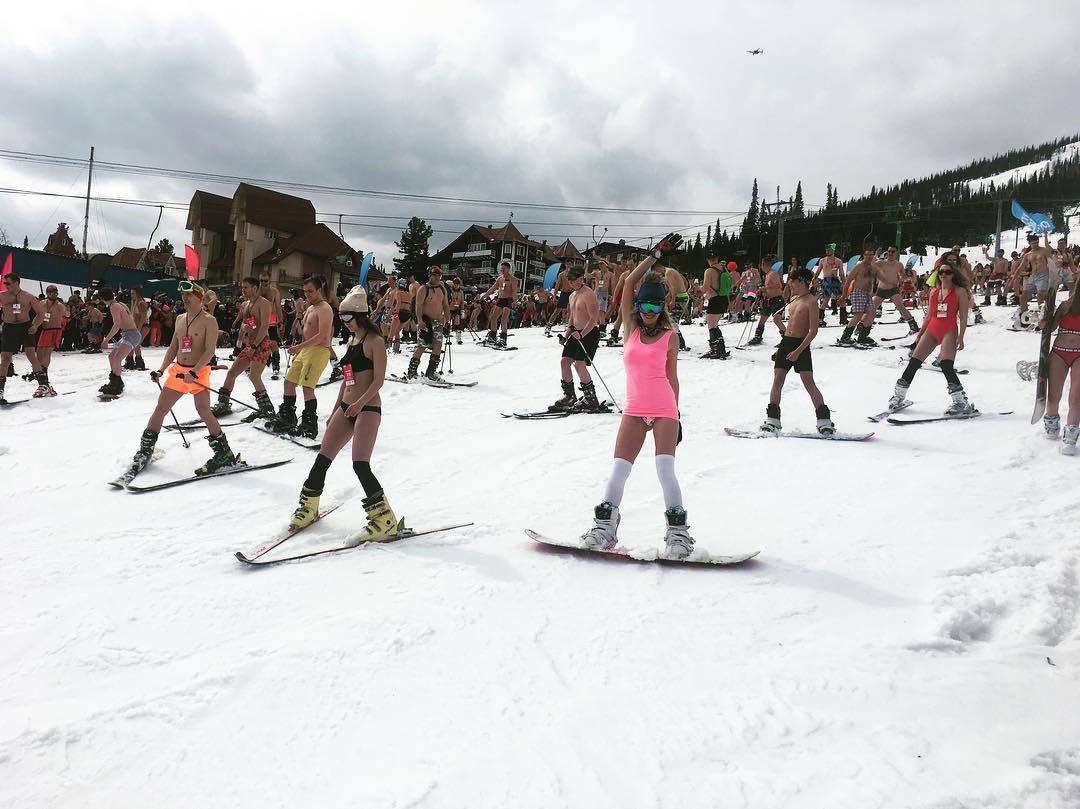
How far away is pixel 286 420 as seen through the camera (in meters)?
8.99

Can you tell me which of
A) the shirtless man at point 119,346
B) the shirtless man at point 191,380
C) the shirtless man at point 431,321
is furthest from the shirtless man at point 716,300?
the shirtless man at point 119,346

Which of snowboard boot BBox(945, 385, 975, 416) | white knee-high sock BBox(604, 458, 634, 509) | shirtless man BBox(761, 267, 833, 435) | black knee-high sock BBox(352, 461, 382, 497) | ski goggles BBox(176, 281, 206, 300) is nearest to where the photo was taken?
white knee-high sock BBox(604, 458, 634, 509)

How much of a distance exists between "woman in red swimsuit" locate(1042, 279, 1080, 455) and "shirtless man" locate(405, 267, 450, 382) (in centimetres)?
924

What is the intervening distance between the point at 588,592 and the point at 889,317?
1917cm

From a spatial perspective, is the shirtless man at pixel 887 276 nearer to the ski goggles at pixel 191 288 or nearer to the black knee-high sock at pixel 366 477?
the black knee-high sock at pixel 366 477

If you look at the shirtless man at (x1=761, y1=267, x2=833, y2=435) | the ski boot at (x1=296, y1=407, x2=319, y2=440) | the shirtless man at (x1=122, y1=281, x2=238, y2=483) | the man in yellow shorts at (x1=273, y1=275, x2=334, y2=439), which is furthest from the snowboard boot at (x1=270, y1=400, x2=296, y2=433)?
the shirtless man at (x1=761, y1=267, x2=833, y2=435)

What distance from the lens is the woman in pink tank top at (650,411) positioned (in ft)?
14.1

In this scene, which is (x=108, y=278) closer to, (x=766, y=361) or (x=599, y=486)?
(x=766, y=361)

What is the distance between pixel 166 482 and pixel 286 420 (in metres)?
2.30

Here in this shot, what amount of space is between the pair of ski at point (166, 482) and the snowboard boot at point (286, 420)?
4.37ft

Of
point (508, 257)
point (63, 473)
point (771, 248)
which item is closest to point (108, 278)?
point (63, 473)

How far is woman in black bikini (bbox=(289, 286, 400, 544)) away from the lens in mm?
4980

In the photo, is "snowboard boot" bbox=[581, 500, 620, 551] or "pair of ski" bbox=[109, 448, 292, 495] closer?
"snowboard boot" bbox=[581, 500, 620, 551]

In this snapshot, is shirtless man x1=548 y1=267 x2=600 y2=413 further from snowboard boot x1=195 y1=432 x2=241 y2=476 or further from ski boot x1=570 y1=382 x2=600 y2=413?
snowboard boot x1=195 y1=432 x2=241 y2=476
